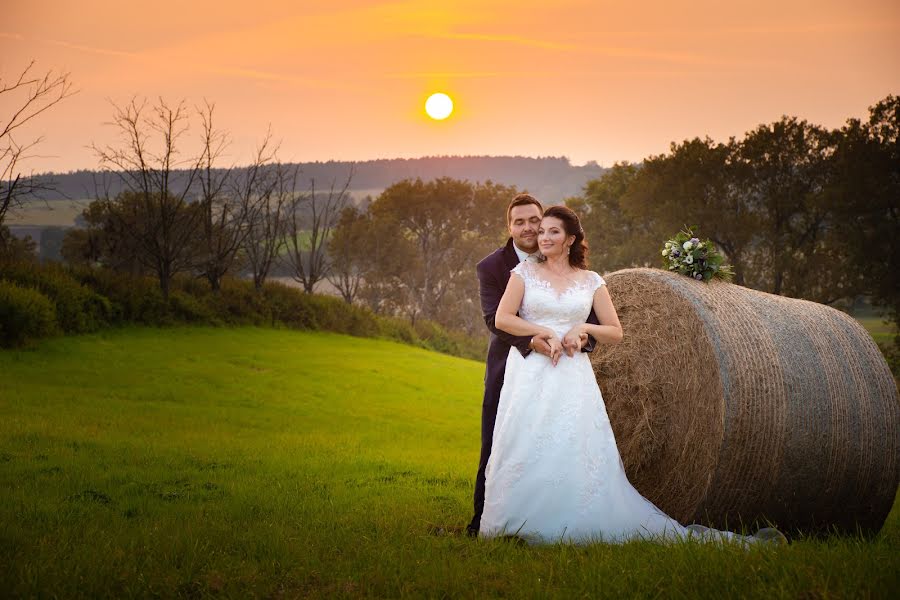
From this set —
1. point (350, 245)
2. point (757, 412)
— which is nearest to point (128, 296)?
point (757, 412)

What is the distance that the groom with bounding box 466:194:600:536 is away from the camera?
288 inches

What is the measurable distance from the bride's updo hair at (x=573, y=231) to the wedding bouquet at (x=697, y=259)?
1.42m

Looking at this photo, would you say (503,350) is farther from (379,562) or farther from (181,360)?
(181,360)

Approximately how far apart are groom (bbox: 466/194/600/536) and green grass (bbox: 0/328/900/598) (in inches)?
33.0

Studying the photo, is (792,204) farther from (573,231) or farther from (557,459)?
(557,459)

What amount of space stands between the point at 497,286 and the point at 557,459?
1650 mm

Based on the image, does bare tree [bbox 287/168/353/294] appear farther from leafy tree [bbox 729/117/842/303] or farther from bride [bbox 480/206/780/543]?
bride [bbox 480/206/780/543]

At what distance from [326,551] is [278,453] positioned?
243 inches

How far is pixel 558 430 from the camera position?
666 cm

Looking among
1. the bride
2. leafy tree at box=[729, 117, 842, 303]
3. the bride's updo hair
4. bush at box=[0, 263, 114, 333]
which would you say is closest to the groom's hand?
the bride

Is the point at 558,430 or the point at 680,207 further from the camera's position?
the point at 680,207

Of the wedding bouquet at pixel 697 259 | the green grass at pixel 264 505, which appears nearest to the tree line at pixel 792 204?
the green grass at pixel 264 505

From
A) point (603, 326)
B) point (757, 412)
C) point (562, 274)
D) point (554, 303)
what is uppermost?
point (562, 274)

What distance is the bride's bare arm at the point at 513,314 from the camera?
6.83 metres
